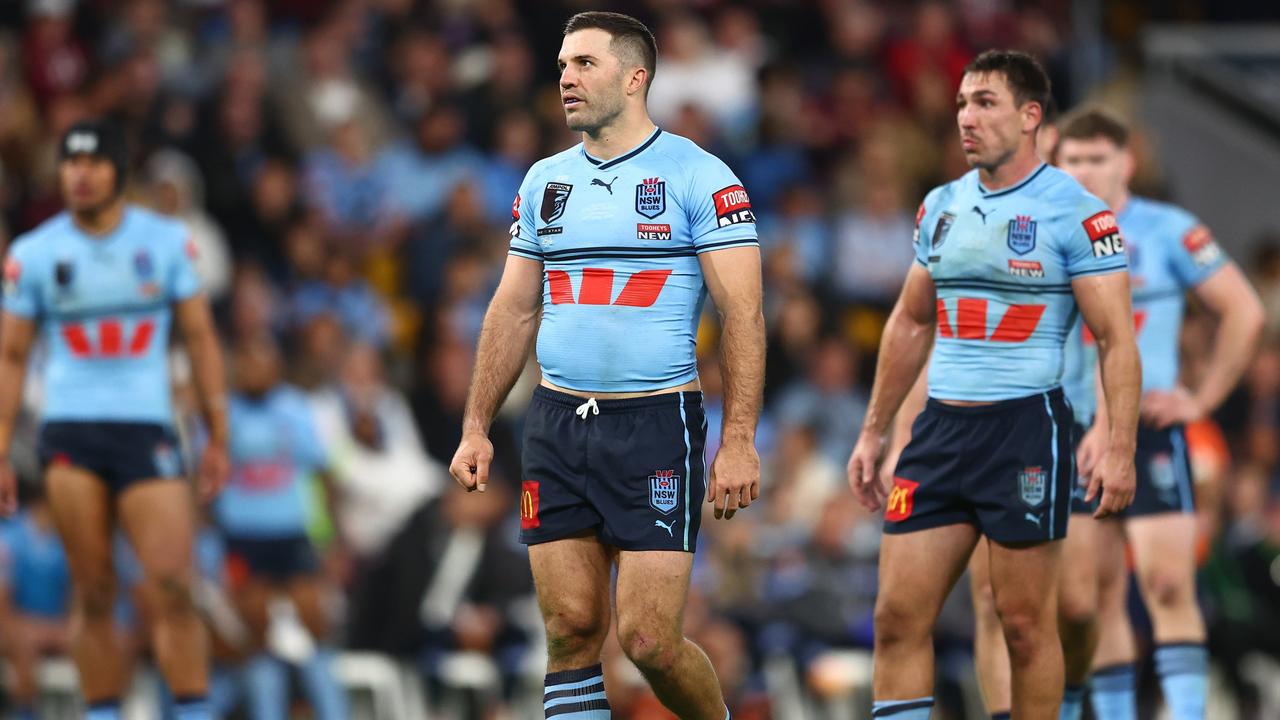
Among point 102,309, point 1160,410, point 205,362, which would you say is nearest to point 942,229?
point 1160,410

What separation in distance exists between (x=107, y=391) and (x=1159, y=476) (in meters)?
5.42

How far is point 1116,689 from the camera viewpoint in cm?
915

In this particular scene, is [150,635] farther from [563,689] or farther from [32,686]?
[563,689]

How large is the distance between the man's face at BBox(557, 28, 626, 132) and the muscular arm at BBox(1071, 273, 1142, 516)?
2.07 meters

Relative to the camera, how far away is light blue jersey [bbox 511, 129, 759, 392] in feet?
23.9

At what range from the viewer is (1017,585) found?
7668 millimetres

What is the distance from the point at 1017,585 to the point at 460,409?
7731 mm

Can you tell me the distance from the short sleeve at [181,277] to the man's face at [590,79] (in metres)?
3.17

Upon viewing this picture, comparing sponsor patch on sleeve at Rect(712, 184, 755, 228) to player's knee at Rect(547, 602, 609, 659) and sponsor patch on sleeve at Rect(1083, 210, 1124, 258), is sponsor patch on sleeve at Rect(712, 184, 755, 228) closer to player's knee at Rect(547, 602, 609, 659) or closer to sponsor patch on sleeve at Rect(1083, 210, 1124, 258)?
sponsor patch on sleeve at Rect(1083, 210, 1124, 258)

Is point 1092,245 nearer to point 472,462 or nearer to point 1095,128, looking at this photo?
point 1095,128

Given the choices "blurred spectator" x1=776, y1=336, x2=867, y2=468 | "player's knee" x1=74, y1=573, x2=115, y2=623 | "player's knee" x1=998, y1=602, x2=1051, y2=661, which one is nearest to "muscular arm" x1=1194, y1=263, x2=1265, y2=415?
"player's knee" x1=998, y1=602, x2=1051, y2=661

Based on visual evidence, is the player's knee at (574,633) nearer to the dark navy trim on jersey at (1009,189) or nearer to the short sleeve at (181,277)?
the dark navy trim on jersey at (1009,189)

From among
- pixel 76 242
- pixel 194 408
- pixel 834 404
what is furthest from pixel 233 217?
pixel 76 242

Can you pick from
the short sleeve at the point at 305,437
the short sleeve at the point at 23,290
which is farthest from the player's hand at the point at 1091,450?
the short sleeve at the point at 305,437
